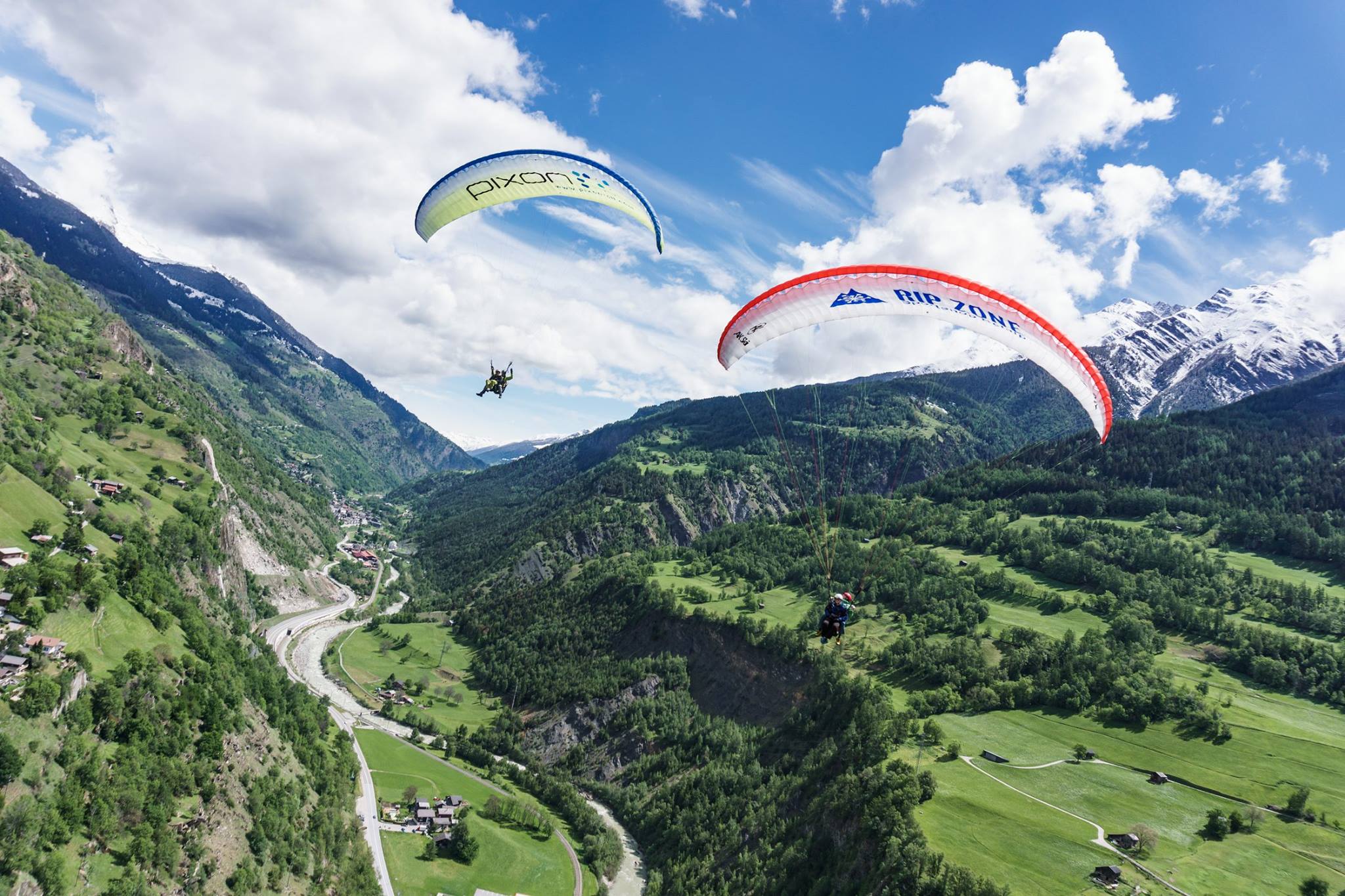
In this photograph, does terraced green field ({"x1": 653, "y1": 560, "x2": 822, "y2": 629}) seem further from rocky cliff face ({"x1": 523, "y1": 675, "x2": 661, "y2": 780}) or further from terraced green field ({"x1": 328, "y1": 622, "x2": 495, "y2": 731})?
→ terraced green field ({"x1": 328, "y1": 622, "x2": 495, "y2": 731})

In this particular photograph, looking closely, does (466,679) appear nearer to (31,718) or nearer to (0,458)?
(0,458)

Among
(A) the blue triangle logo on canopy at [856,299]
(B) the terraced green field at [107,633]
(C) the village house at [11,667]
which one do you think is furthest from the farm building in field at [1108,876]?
(B) the terraced green field at [107,633]

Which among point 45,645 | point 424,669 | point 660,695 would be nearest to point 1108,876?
point 660,695

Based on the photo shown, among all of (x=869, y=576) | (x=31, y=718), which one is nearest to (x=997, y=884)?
(x=31, y=718)

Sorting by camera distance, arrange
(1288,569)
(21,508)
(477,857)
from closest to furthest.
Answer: (21,508) → (477,857) → (1288,569)

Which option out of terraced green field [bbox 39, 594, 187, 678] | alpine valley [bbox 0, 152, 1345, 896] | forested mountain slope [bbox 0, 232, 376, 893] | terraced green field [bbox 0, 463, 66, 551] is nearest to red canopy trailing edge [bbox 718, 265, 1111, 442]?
alpine valley [bbox 0, 152, 1345, 896]

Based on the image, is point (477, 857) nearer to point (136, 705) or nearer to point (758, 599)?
point (136, 705)
